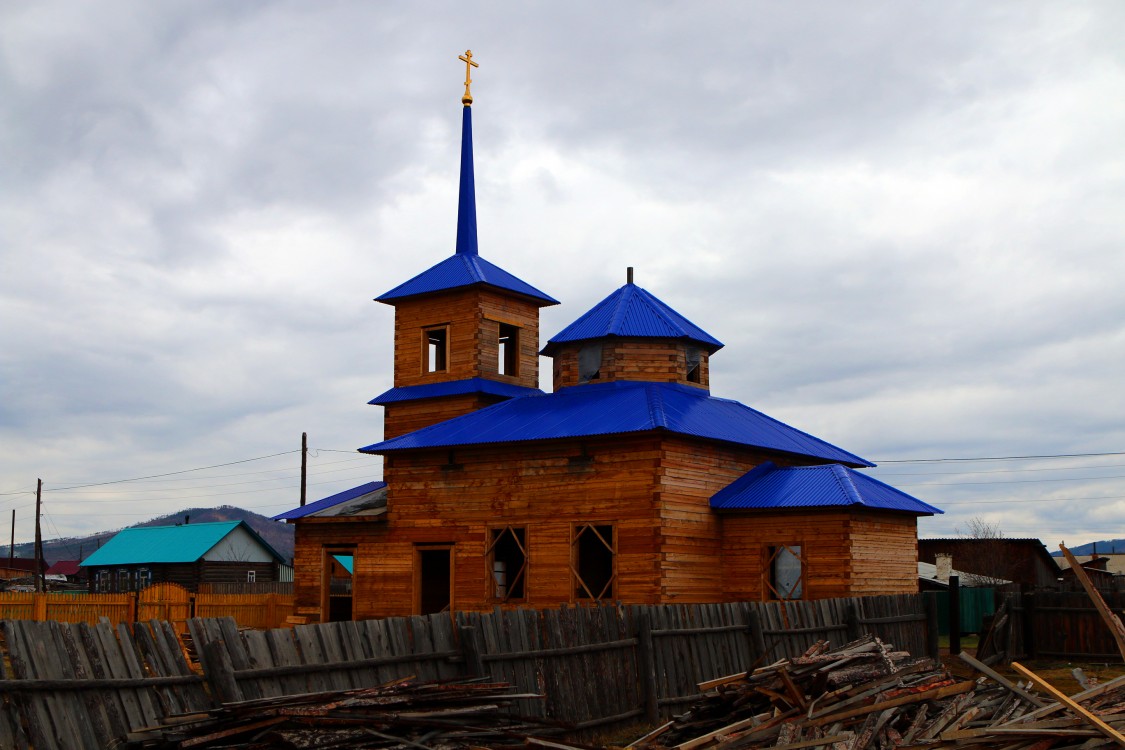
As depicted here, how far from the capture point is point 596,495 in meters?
27.8

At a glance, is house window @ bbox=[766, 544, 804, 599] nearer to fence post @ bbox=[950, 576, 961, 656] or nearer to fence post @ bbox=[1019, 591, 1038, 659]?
fence post @ bbox=[950, 576, 961, 656]

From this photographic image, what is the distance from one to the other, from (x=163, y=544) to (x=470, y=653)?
57373 millimetres

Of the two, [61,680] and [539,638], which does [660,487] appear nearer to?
[539,638]

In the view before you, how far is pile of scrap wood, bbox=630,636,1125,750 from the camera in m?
10.2

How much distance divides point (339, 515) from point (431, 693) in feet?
69.5

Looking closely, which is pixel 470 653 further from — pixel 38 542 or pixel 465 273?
pixel 38 542

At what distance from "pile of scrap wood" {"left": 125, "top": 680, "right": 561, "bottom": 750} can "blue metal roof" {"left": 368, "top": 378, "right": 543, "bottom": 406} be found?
77.2ft

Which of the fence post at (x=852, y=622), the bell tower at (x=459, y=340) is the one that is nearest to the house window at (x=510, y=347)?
the bell tower at (x=459, y=340)

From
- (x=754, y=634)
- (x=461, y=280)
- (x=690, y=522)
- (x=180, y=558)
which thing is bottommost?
(x=754, y=634)

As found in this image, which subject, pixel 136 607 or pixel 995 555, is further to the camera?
pixel 995 555

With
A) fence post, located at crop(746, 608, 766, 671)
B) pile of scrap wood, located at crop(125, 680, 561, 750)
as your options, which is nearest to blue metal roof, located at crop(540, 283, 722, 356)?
fence post, located at crop(746, 608, 766, 671)

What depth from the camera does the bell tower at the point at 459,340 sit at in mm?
35406

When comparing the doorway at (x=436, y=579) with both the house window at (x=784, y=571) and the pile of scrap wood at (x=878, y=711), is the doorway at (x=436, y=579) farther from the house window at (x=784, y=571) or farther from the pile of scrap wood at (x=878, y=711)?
the pile of scrap wood at (x=878, y=711)

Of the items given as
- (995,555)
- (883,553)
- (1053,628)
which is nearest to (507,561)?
(883,553)
